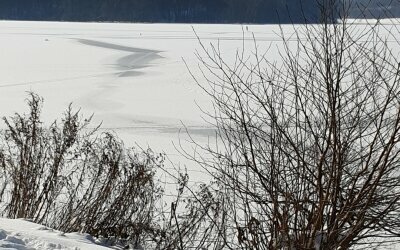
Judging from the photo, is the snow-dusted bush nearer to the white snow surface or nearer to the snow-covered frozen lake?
the white snow surface

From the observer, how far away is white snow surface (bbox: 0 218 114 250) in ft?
14.5

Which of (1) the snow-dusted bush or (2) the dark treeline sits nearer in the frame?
(1) the snow-dusted bush

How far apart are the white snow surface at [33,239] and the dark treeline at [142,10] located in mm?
105636

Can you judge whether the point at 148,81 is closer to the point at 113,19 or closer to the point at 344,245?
the point at 344,245

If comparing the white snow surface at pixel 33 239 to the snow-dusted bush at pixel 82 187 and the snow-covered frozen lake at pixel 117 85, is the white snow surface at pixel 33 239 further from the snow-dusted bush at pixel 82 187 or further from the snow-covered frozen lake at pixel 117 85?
the snow-covered frozen lake at pixel 117 85

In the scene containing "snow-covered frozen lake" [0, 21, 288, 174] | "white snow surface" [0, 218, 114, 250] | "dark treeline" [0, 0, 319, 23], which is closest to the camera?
"white snow surface" [0, 218, 114, 250]

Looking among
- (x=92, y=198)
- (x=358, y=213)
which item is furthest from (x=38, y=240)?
(x=358, y=213)

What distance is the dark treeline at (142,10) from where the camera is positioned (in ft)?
361

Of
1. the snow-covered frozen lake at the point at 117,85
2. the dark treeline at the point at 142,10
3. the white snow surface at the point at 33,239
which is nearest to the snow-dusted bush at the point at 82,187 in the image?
the white snow surface at the point at 33,239

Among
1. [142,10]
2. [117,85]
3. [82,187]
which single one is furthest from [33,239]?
[142,10]

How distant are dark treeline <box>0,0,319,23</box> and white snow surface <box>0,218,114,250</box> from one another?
105636 millimetres

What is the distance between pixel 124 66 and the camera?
22781 mm

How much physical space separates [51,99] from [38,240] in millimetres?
11035

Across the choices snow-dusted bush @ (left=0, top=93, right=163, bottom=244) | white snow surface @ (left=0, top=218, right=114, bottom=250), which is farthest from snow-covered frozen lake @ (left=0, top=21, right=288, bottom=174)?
white snow surface @ (left=0, top=218, right=114, bottom=250)
